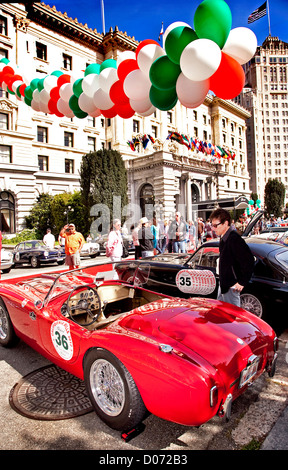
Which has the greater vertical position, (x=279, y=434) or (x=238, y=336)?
(x=238, y=336)

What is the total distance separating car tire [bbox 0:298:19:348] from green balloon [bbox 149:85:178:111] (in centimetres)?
393

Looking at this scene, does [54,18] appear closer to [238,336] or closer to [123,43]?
[123,43]

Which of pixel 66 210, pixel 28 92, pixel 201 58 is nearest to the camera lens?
pixel 201 58

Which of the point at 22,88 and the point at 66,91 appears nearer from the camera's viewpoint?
the point at 66,91

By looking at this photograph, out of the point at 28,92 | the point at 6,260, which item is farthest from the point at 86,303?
the point at 6,260

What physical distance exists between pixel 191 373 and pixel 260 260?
135 inches

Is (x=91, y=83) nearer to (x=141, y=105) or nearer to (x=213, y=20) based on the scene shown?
(x=141, y=105)

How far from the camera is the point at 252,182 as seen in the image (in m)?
99.6

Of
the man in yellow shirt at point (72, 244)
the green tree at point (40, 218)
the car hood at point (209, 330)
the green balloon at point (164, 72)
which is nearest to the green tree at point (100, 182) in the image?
the green tree at point (40, 218)

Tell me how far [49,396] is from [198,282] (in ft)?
10.4

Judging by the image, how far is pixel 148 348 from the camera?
2.43 metres

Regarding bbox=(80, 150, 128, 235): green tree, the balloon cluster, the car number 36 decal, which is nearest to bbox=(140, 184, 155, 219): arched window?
bbox=(80, 150, 128, 235): green tree

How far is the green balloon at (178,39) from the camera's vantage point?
13.3 feet
